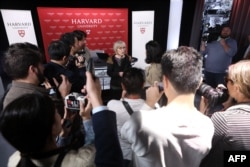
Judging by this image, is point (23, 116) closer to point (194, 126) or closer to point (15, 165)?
point (15, 165)

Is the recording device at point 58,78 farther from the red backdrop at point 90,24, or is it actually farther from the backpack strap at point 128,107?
the red backdrop at point 90,24

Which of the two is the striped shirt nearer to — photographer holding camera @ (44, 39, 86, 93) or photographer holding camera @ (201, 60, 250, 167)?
photographer holding camera @ (201, 60, 250, 167)

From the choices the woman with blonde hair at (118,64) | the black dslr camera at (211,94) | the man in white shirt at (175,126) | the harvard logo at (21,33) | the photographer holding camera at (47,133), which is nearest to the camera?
the photographer holding camera at (47,133)

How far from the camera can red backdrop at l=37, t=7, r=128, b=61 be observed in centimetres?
382

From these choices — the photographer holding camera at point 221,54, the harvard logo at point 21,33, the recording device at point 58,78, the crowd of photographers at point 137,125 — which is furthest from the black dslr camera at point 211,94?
the harvard logo at point 21,33

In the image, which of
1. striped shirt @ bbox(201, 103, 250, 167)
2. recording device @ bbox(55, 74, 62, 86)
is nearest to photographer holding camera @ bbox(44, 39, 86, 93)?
recording device @ bbox(55, 74, 62, 86)

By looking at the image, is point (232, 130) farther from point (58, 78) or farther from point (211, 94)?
Result: point (58, 78)

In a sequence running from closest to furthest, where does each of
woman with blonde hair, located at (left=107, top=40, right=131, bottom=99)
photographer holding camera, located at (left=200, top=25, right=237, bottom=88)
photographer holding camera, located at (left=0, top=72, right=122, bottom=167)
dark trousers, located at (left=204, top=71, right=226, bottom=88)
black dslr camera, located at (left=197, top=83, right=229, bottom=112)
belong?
photographer holding camera, located at (left=0, top=72, right=122, bottom=167)
black dslr camera, located at (left=197, top=83, right=229, bottom=112)
woman with blonde hair, located at (left=107, top=40, right=131, bottom=99)
photographer holding camera, located at (left=200, top=25, right=237, bottom=88)
dark trousers, located at (left=204, top=71, right=226, bottom=88)

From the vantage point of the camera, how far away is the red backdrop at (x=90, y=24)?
3.82 m

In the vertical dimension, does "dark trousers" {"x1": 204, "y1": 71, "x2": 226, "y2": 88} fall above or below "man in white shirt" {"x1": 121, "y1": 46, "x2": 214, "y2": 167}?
below

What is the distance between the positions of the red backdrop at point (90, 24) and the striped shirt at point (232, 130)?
138 inches

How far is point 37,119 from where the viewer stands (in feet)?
2.23

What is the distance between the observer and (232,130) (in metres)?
0.99

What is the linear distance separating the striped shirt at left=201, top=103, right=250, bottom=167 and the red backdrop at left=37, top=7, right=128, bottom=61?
11.5 ft
